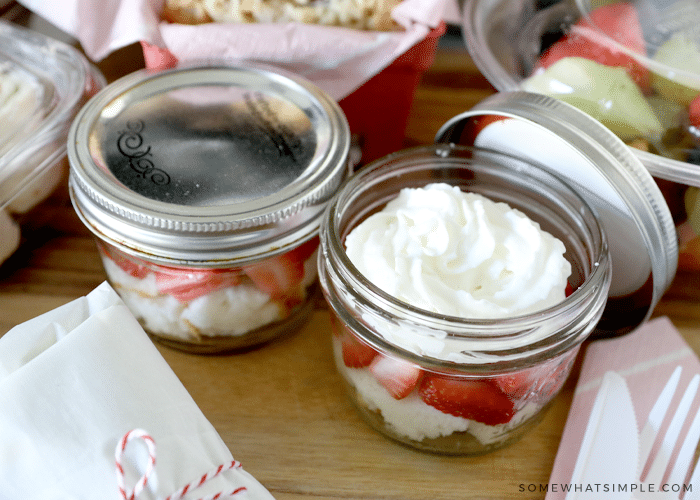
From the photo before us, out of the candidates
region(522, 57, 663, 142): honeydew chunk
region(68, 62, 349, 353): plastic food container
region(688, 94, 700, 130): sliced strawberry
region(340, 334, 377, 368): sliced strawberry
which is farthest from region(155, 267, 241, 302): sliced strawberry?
region(688, 94, 700, 130): sliced strawberry

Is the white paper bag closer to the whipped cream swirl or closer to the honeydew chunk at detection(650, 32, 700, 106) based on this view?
the whipped cream swirl

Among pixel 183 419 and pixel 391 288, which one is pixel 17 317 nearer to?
pixel 183 419

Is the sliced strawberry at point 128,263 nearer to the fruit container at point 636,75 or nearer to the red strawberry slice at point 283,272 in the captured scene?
the red strawberry slice at point 283,272

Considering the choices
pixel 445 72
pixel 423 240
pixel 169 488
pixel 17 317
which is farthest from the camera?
pixel 445 72

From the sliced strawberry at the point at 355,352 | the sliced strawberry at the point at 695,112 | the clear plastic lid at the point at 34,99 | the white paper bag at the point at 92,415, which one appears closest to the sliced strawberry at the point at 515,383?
the sliced strawberry at the point at 355,352

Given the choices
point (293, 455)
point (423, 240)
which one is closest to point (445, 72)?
point (423, 240)

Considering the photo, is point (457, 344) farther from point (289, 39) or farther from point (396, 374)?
point (289, 39)

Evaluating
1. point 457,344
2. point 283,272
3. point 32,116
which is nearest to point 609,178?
point 457,344
